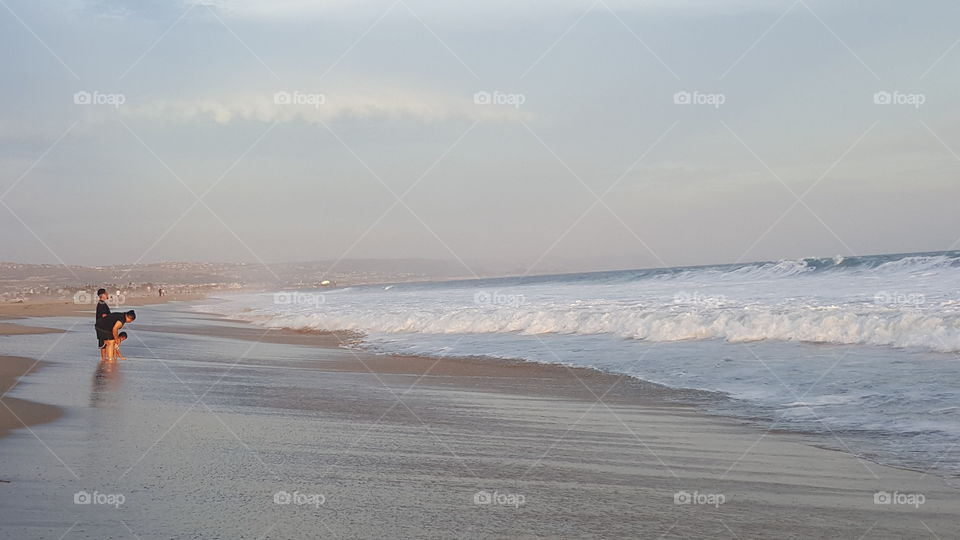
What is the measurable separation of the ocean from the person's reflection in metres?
6.39

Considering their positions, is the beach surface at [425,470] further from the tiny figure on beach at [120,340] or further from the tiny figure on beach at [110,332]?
the tiny figure on beach at [120,340]

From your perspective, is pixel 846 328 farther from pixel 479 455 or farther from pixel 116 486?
pixel 116 486

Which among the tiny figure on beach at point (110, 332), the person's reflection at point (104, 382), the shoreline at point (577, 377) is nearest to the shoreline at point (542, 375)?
the shoreline at point (577, 377)

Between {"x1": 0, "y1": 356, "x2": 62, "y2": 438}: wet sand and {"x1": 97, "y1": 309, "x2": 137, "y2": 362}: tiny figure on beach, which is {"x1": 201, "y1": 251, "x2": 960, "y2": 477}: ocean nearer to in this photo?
{"x1": 97, "y1": 309, "x2": 137, "y2": 362}: tiny figure on beach

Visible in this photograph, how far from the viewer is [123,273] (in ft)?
436

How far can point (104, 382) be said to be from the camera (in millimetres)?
11664

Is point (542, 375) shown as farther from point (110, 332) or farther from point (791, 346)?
point (110, 332)

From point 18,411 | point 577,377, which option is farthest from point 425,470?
point 577,377

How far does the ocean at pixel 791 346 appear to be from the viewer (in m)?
8.59

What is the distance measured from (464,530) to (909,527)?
2760mm

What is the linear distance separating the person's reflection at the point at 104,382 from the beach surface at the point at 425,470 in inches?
3.7

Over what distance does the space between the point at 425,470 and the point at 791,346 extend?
36.6 feet

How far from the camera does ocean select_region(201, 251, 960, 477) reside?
28.2ft

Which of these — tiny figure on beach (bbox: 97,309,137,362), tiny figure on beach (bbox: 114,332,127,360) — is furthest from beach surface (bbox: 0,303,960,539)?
tiny figure on beach (bbox: 114,332,127,360)
